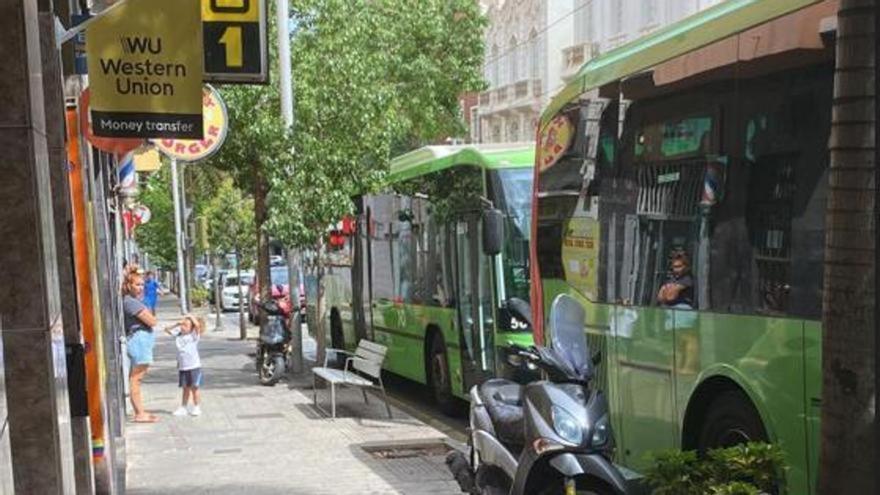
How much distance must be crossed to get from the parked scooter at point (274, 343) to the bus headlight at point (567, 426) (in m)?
10.2

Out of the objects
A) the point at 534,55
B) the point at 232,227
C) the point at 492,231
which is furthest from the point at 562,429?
the point at 534,55

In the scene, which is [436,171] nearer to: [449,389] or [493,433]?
[449,389]

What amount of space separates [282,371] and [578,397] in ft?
33.7

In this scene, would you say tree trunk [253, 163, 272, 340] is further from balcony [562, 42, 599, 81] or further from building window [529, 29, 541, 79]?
building window [529, 29, 541, 79]

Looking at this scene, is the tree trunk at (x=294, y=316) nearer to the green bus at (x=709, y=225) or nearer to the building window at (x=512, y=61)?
the green bus at (x=709, y=225)

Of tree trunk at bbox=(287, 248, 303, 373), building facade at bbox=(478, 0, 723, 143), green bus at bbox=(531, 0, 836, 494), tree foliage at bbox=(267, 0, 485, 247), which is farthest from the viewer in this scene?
building facade at bbox=(478, 0, 723, 143)

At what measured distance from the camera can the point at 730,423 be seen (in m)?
5.95

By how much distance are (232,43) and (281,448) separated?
13.7 ft

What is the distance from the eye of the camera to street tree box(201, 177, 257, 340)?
31.4 metres

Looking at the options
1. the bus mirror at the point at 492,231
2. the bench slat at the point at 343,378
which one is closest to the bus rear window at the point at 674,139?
the bus mirror at the point at 492,231

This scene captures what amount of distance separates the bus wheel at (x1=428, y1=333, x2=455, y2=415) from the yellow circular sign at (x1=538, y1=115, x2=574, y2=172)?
399 cm

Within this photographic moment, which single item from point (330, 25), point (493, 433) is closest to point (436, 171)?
point (330, 25)

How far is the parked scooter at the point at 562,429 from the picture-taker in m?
5.28

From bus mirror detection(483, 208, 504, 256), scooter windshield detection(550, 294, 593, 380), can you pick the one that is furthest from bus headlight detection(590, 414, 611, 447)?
bus mirror detection(483, 208, 504, 256)
